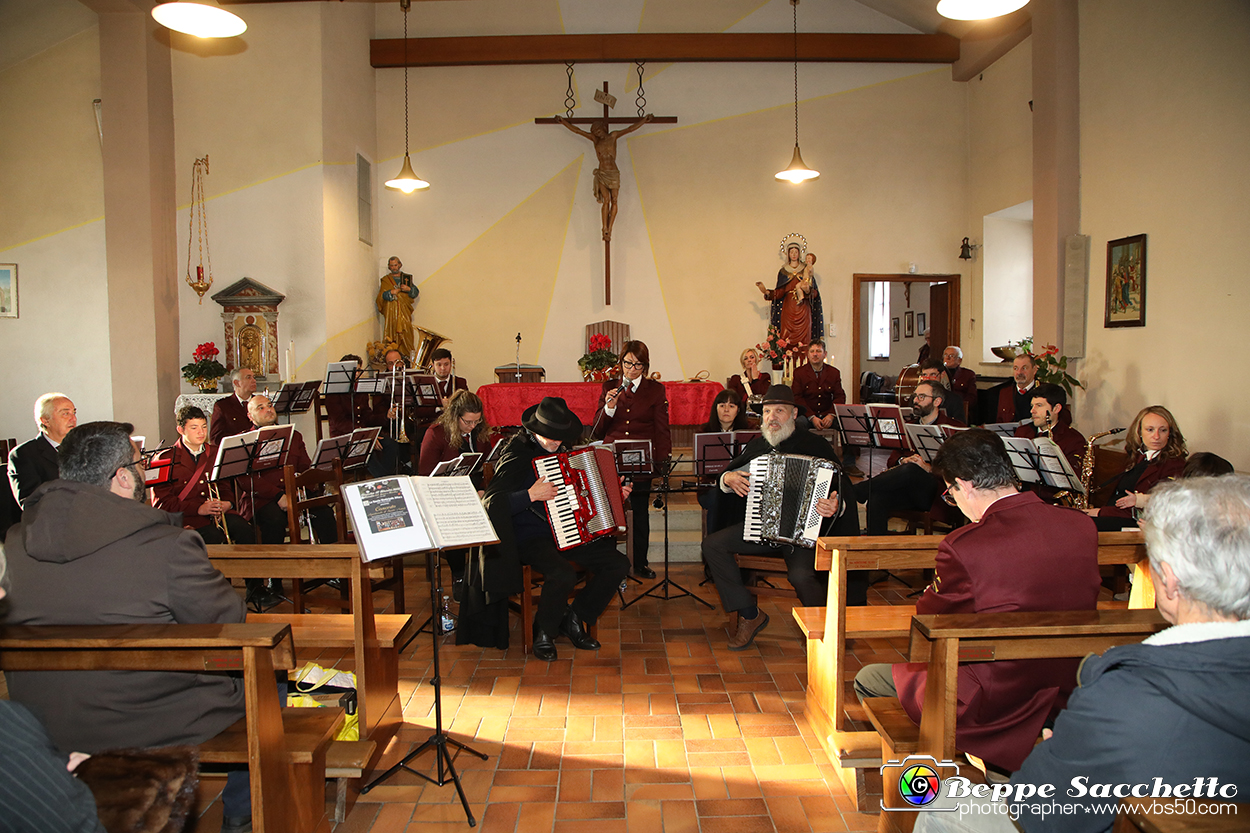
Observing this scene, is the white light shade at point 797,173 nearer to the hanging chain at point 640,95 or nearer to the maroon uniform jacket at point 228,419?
the hanging chain at point 640,95

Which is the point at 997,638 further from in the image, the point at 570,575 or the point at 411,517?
the point at 570,575

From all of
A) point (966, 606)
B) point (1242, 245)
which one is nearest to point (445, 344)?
point (1242, 245)

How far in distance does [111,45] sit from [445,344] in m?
4.83

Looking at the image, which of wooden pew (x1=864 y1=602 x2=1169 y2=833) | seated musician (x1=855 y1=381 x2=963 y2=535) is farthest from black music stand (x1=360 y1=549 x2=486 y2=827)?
seated musician (x1=855 y1=381 x2=963 y2=535)

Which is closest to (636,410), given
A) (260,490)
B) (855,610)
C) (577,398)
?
(577,398)

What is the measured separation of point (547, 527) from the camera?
437cm

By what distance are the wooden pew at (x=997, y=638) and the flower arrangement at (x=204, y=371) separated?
7588 mm

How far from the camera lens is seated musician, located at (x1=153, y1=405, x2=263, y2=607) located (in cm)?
457

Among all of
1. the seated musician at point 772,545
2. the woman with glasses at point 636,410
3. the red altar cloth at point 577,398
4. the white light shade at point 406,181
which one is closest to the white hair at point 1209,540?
the seated musician at point 772,545

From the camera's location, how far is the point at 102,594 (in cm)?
212

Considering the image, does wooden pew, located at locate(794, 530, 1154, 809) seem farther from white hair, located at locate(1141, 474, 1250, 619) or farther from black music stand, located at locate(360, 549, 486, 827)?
white hair, located at locate(1141, 474, 1250, 619)

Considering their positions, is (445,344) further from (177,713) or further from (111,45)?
(177,713)

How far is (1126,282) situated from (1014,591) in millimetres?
6107

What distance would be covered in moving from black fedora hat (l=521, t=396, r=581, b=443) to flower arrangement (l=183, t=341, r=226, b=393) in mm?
5087
